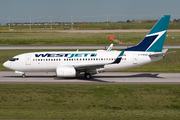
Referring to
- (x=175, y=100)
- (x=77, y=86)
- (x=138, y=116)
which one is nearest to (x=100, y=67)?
(x=77, y=86)

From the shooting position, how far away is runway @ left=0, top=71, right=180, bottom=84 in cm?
3344

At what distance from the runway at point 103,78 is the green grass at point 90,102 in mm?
3210

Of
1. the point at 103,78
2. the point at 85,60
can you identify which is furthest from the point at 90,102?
the point at 103,78

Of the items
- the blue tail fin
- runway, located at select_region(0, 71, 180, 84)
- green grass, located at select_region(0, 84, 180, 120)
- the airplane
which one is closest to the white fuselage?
the airplane

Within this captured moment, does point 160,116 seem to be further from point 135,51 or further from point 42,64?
point 42,64

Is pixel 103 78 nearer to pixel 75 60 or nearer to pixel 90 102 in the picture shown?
pixel 75 60

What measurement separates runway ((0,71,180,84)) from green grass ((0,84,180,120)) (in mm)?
3210

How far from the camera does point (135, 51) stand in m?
36.5

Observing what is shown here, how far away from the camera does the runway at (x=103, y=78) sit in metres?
33.4

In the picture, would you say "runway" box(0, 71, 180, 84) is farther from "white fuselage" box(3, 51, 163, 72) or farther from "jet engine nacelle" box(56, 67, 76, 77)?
"white fuselage" box(3, 51, 163, 72)

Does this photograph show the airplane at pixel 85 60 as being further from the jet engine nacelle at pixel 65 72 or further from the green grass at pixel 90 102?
the green grass at pixel 90 102

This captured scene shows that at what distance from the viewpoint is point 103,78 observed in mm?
36469

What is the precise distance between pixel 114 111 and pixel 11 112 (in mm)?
8870

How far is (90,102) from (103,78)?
12.4 m
